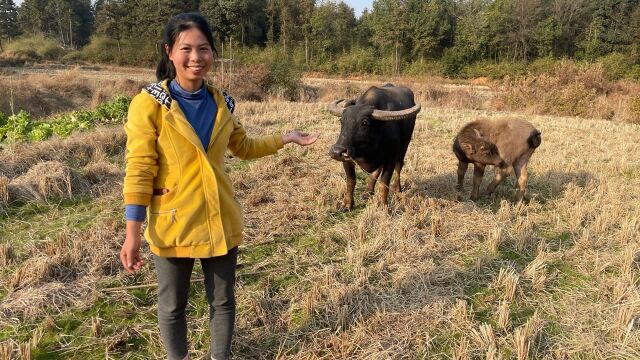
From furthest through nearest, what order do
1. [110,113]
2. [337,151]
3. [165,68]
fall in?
[110,113] → [337,151] → [165,68]

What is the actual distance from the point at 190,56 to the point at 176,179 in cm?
58

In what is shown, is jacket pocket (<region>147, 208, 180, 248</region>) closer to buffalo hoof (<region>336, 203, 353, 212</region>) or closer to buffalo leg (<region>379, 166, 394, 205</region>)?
buffalo hoof (<region>336, 203, 353, 212</region>)

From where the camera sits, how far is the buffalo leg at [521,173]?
521cm

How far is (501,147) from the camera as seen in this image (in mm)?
5242

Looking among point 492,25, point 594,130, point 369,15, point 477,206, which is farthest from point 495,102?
point 369,15

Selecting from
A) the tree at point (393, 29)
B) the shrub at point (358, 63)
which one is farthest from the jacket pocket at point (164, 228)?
the shrub at point (358, 63)

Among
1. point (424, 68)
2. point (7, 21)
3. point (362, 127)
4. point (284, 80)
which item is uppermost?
point (7, 21)

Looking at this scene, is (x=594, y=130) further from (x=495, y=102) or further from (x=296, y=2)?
(x=296, y=2)

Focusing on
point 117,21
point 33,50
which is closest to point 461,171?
point 33,50

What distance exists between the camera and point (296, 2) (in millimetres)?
38688

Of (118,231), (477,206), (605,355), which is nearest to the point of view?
(605,355)

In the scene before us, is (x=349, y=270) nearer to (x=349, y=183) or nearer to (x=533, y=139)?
(x=349, y=183)

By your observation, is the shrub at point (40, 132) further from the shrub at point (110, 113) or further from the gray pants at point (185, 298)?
the gray pants at point (185, 298)

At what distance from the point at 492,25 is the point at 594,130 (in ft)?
90.7
